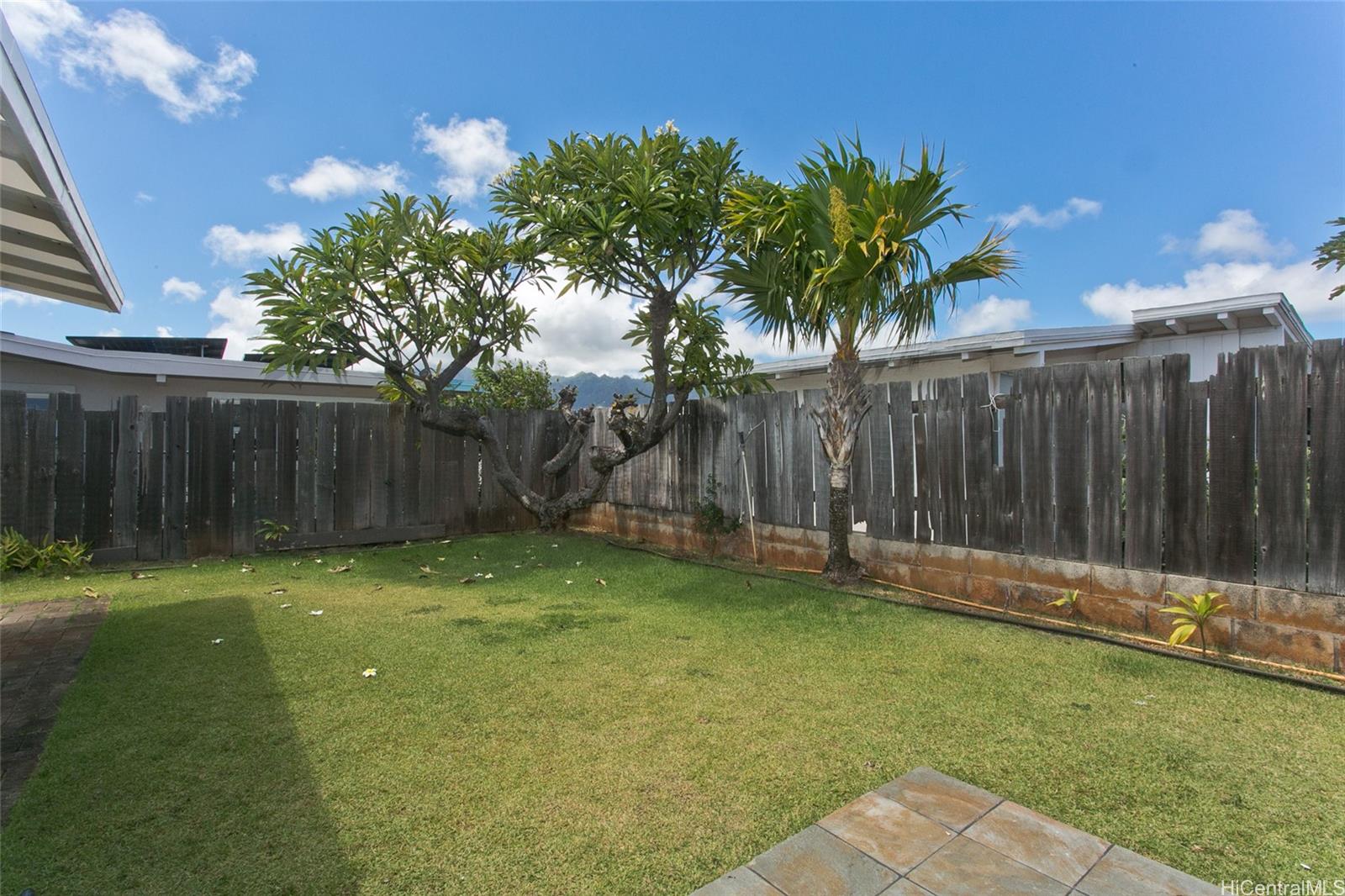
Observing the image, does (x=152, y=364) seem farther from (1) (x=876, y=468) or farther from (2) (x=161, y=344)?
(1) (x=876, y=468)

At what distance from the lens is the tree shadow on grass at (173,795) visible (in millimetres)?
1727

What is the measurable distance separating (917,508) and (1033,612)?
3.61ft

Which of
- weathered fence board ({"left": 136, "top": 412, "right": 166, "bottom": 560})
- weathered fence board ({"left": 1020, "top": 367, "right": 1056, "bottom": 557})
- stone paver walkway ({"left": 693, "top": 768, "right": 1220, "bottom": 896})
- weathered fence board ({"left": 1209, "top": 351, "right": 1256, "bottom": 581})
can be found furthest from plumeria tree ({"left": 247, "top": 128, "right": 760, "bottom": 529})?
stone paver walkway ({"left": 693, "top": 768, "right": 1220, "bottom": 896})

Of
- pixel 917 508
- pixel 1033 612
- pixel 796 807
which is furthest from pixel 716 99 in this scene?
pixel 796 807

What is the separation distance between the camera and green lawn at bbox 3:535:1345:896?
1812 mm

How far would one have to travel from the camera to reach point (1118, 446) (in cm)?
391

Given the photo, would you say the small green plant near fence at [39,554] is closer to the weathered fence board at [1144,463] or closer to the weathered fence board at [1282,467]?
the weathered fence board at [1144,463]

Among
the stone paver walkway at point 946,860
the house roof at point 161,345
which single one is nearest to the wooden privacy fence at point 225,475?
the house roof at point 161,345

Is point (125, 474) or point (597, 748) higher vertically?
point (125, 474)

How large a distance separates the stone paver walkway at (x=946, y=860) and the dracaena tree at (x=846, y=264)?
11.1ft

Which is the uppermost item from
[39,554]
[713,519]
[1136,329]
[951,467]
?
[1136,329]

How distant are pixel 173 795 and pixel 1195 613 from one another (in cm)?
490

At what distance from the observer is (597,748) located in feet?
8.13

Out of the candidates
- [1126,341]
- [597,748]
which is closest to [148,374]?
[597,748]
